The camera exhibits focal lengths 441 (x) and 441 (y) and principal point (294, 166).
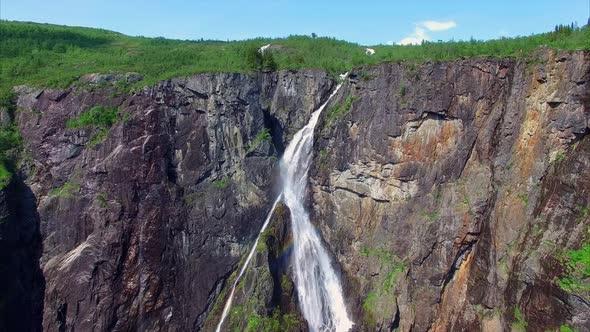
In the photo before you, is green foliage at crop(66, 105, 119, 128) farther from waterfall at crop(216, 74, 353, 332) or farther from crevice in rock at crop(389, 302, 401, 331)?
crevice in rock at crop(389, 302, 401, 331)

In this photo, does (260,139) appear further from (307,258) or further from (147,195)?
(307,258)

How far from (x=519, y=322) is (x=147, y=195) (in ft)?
65.9

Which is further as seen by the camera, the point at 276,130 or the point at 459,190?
the point at 276,130

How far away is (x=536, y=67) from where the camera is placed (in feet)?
66.1

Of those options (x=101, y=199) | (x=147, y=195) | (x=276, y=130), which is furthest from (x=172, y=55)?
(x=101, y=199)

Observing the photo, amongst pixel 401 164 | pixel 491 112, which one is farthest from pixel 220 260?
pixel 491 112

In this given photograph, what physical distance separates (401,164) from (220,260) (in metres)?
11.9

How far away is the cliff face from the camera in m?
19.9

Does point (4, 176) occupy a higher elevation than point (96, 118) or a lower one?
lower

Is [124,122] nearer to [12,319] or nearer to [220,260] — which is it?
[220,260]

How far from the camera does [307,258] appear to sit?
26.2 m

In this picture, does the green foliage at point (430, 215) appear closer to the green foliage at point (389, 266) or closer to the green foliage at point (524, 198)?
the green foliage at point (389, 266)

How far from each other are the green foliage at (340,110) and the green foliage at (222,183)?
A: 725 cm

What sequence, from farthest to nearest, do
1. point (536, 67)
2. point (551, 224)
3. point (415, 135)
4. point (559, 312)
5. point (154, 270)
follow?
point (154, 270), point (415, 135), point (536, 67), point (551, 224), point (559, 312)
